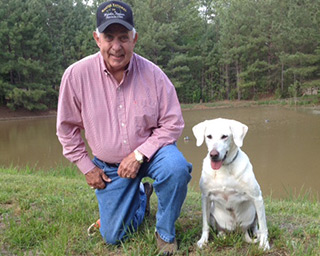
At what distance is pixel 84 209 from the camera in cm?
297

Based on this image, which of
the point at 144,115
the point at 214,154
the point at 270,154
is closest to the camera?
the point at 214,154

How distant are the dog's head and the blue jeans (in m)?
0.22

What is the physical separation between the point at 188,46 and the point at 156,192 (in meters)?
25.6

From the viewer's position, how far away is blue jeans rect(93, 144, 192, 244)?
2.17m

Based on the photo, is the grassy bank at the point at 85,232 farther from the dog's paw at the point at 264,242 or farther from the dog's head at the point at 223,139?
the dog's head at the point at 223,139

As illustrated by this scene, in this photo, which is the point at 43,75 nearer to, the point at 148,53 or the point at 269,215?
the point at 148,53

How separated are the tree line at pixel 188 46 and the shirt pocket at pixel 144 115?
2027 cm

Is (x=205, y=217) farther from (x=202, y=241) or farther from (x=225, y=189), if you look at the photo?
(x=225, y=189)

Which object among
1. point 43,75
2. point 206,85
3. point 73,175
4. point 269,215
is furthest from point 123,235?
point 206,85

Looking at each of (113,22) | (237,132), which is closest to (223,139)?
(237,132)

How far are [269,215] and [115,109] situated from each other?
1.71 m

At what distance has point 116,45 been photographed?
7.46 feet

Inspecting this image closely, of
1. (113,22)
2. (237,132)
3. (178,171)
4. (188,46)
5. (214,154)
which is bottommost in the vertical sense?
(178,171)

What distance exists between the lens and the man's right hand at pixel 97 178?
2.41 metres
